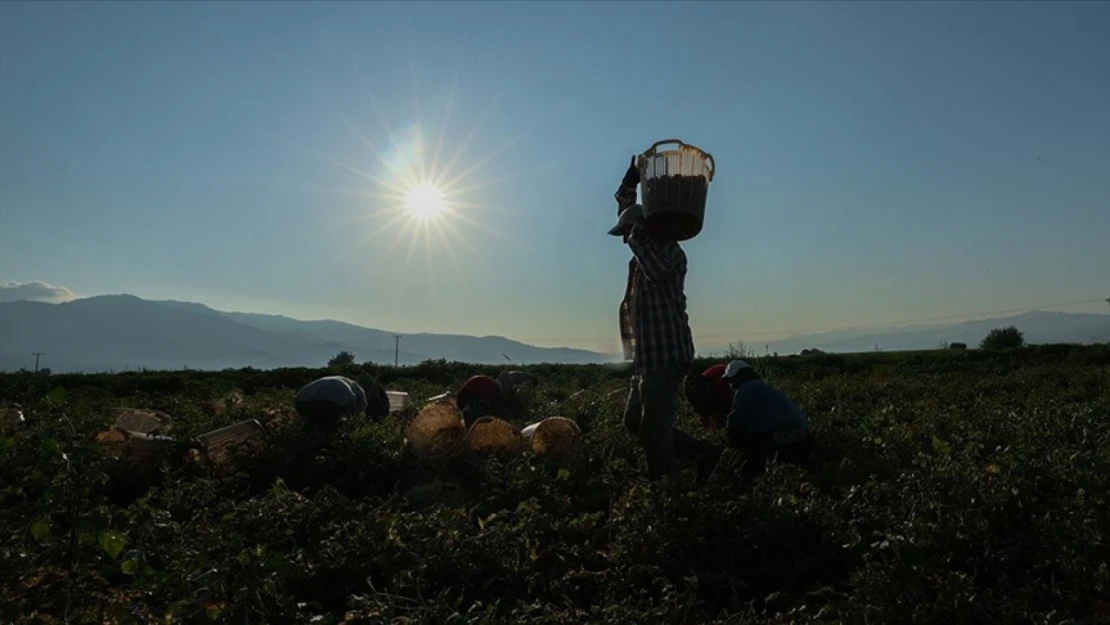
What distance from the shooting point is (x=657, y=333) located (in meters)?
4.74

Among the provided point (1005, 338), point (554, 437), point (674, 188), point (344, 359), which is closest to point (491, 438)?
point (554, 437)

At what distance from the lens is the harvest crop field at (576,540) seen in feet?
8.54

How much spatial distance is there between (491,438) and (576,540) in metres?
2.10

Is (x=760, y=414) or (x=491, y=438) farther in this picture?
(x=491, y=438)

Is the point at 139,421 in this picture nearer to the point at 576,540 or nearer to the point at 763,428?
the point at 576,540

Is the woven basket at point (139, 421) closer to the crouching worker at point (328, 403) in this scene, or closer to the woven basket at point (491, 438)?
the crouching worker at point (328, 403)

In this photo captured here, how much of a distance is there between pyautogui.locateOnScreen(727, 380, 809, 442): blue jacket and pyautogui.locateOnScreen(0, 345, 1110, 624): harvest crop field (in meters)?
0.43

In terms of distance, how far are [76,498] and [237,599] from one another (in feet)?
2.95

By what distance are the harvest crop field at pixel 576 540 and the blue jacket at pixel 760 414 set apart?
1.41ft

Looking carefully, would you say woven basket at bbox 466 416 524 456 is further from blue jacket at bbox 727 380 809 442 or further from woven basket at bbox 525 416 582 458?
blue jacket at bbox 727 380 809 442

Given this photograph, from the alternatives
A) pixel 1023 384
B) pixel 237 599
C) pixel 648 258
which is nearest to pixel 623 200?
pixel 648 258

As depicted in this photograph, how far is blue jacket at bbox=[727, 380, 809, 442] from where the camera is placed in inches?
210

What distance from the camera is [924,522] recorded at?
306cm

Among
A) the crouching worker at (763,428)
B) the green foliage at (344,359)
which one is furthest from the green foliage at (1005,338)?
the crouching worker at (763,428)
